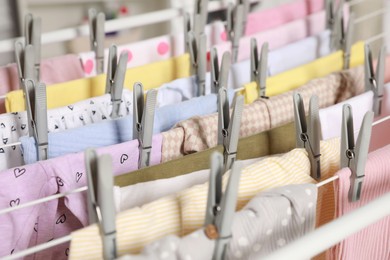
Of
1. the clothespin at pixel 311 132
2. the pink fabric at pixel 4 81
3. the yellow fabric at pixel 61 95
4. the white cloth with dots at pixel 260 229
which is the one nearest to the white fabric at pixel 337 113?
the clothespin at pixel 311 132

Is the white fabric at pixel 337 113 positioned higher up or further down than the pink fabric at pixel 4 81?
further down

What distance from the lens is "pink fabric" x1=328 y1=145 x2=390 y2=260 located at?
68cm

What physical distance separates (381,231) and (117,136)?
0.34 meters

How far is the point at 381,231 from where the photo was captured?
725mm

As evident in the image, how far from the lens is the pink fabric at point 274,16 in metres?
1.17

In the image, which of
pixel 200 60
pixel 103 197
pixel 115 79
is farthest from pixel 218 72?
pixel 103 197

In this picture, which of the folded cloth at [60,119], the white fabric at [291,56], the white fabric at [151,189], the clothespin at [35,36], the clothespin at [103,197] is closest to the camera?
the clothespin at [103,197]

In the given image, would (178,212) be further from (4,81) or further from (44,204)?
(4,81)

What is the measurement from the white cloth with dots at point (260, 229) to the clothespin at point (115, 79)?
0.28m

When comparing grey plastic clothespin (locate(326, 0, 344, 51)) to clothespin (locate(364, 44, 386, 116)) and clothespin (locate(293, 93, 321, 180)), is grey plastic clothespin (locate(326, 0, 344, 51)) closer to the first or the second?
clothespin (locate(364, 44, 386, 116))

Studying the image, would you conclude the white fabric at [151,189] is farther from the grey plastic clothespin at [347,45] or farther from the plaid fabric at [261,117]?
the grey plastic clothespin at [347,45]

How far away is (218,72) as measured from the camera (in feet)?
2.88

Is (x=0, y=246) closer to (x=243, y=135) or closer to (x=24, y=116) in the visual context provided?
(x=24, y=116)

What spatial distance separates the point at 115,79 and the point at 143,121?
0.13 metres
